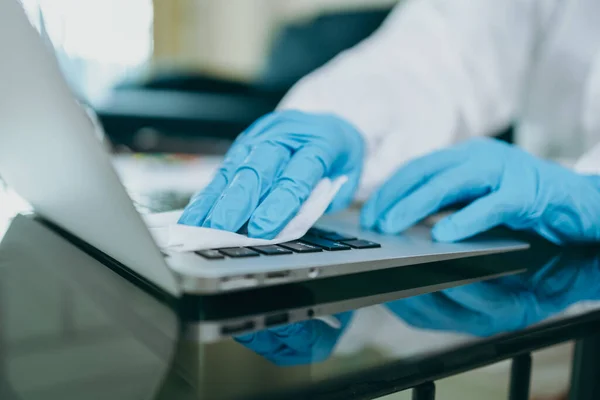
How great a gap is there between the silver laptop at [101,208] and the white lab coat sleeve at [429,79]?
53cm

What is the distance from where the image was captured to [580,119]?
1.26 metres

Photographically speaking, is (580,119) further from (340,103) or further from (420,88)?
(340,103)

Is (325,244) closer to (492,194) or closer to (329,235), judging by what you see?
(329,235)

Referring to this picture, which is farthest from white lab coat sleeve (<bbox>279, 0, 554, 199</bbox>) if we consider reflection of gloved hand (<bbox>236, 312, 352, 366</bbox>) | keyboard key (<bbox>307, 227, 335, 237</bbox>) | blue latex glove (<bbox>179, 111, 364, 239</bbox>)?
reflection of gloved hand (<bbox>236, 312, 352, 366</bbox>)

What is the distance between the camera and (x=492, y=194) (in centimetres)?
64

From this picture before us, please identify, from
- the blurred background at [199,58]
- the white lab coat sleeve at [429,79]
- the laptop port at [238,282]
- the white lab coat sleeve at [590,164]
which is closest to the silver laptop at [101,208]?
the laptop port at [238,282]

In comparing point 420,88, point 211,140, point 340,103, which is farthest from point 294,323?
point 211,140

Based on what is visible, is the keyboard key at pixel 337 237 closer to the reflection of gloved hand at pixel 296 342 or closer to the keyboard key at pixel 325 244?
the keyboard key at pixel 325 244

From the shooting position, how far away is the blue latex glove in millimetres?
517

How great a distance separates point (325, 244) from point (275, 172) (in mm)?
168

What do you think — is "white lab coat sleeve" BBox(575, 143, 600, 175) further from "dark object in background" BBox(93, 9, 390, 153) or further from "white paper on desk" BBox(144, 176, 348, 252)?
"dark object in background" BBox(93, 9, 390, 153)

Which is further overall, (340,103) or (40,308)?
(340,103)

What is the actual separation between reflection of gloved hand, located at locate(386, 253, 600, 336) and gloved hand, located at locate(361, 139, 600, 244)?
0.10 m

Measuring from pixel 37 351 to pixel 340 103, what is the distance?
2.74 ft
